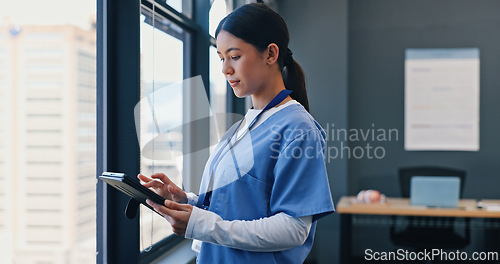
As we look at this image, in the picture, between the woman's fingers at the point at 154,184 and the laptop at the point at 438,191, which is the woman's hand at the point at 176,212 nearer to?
the woman's fingers at the point at 154,184

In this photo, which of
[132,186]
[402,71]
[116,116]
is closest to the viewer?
[132,186]

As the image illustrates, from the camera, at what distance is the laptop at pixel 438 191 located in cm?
281

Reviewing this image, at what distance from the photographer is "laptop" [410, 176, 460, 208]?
9.21 ft

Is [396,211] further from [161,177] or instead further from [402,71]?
[161,177]

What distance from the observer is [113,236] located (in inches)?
54.4

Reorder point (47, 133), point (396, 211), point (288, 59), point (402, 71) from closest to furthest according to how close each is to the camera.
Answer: point (288, 59)
point (47, 133)
point (396, 211)
point (402, 71)

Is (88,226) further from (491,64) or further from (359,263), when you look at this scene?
(491,64)

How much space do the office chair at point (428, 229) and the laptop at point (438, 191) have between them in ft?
1.02

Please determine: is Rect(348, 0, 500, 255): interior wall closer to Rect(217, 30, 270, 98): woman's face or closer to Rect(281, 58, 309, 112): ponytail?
Rect(281, 58, 309, 112): ponytail

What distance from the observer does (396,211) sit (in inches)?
110

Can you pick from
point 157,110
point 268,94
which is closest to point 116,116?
point 157,110

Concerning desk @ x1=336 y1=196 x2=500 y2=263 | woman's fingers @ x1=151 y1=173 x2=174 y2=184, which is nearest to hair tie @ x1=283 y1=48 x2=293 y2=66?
woman's fingers @ x1=151 y1=173 x2=174 y2=184

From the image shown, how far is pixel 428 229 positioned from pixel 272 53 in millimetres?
2711

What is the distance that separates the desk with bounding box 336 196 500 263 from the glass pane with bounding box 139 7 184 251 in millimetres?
1330
